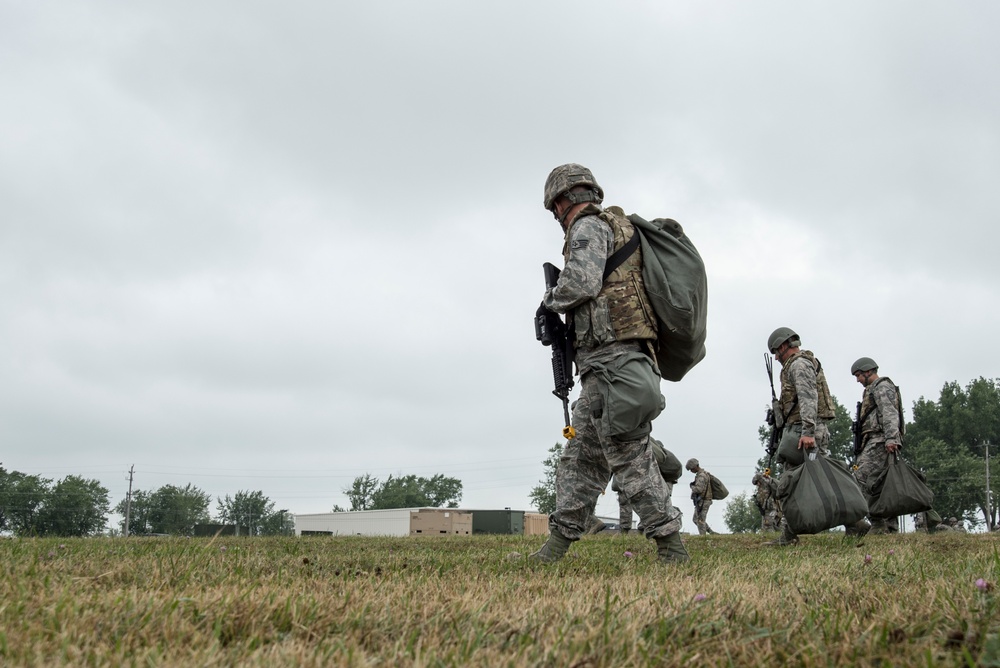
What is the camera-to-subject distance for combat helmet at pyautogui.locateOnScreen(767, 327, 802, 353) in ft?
30.0

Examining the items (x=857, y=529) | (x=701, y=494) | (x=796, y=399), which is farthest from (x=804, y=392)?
(x=701, y=494)

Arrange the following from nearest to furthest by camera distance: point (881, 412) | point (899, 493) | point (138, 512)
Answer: point (899, 493) < point (881, 412) < point (138, 512)

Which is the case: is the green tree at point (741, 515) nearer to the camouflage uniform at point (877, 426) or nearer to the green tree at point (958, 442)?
the green tree at point (958, 442)

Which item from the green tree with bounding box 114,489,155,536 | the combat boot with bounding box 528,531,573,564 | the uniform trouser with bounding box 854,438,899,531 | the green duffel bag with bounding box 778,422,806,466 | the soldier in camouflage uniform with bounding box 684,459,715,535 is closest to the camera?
the combat boot with bounding box 528,531,573,564

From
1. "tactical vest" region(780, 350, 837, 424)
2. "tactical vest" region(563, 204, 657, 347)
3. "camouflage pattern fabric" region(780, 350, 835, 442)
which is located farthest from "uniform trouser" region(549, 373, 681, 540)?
"tactical vest" region(780, 350, 837, 424)

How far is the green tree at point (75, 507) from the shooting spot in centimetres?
9762

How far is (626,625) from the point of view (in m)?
2.17

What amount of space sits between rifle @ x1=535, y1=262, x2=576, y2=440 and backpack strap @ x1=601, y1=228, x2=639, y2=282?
1.29ft

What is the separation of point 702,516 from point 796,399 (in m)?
13.1

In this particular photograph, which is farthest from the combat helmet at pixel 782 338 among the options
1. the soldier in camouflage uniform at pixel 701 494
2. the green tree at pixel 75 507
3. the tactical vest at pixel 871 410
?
the green tree at pixel 75 507

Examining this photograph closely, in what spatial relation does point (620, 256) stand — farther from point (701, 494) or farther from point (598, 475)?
point (701, 494)

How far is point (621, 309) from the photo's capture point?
4.96 m

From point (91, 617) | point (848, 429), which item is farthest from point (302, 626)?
point (848, 429)

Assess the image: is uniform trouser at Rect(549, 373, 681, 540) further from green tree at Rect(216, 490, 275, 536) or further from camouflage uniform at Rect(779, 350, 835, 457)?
green tree at Rect(216, 490, 275, 536)
